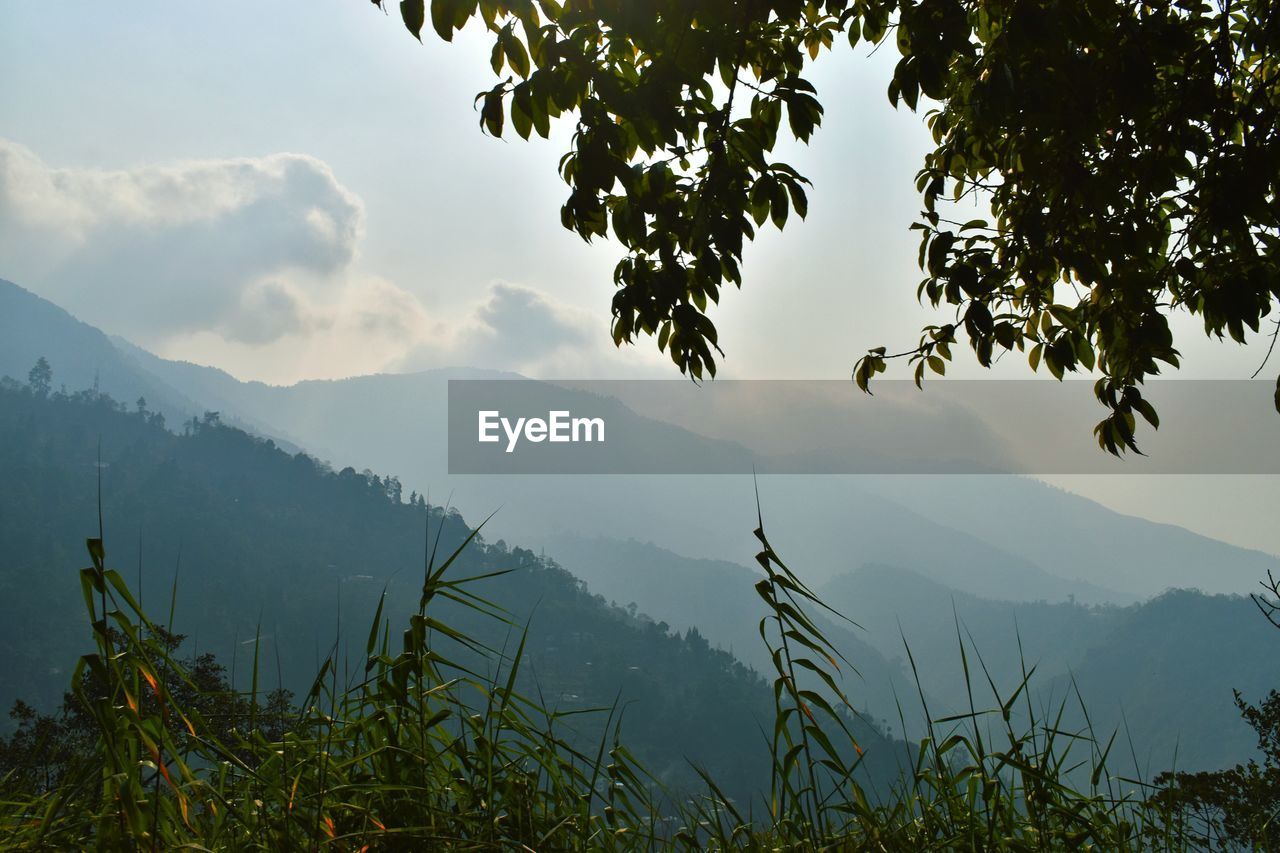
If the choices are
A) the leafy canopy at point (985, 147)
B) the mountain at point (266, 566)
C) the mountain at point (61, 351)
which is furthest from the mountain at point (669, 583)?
the leafy canopy at point (985, 147)

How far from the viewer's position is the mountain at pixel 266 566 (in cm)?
7500

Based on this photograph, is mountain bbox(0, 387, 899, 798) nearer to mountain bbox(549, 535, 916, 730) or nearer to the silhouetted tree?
the silhouetted tree

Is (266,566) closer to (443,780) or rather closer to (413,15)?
(413,15)

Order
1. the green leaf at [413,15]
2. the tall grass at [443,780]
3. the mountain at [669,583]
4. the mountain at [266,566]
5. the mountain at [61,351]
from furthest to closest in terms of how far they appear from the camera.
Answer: the mountain at [61,351], the mountain at [669,583], the mountain at [266,566], the green leaf at [413,15], the tall grass at [443,780]

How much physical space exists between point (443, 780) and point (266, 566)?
106 m

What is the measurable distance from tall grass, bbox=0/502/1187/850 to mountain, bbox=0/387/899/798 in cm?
6620

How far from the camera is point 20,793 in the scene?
72.6 inches

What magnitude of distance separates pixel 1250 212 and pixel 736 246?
72.6 inches

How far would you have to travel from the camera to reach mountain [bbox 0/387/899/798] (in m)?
75.0

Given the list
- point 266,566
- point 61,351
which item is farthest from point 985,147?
point 61,351

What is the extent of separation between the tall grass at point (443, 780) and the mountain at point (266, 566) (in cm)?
6620

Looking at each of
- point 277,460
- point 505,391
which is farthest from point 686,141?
point 505,391

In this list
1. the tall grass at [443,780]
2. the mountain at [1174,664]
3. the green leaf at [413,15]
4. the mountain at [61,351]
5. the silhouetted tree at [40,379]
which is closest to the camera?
the tall grass at [443,780]

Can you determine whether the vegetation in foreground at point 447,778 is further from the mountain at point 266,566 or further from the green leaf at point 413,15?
the mountain at point 266,566
